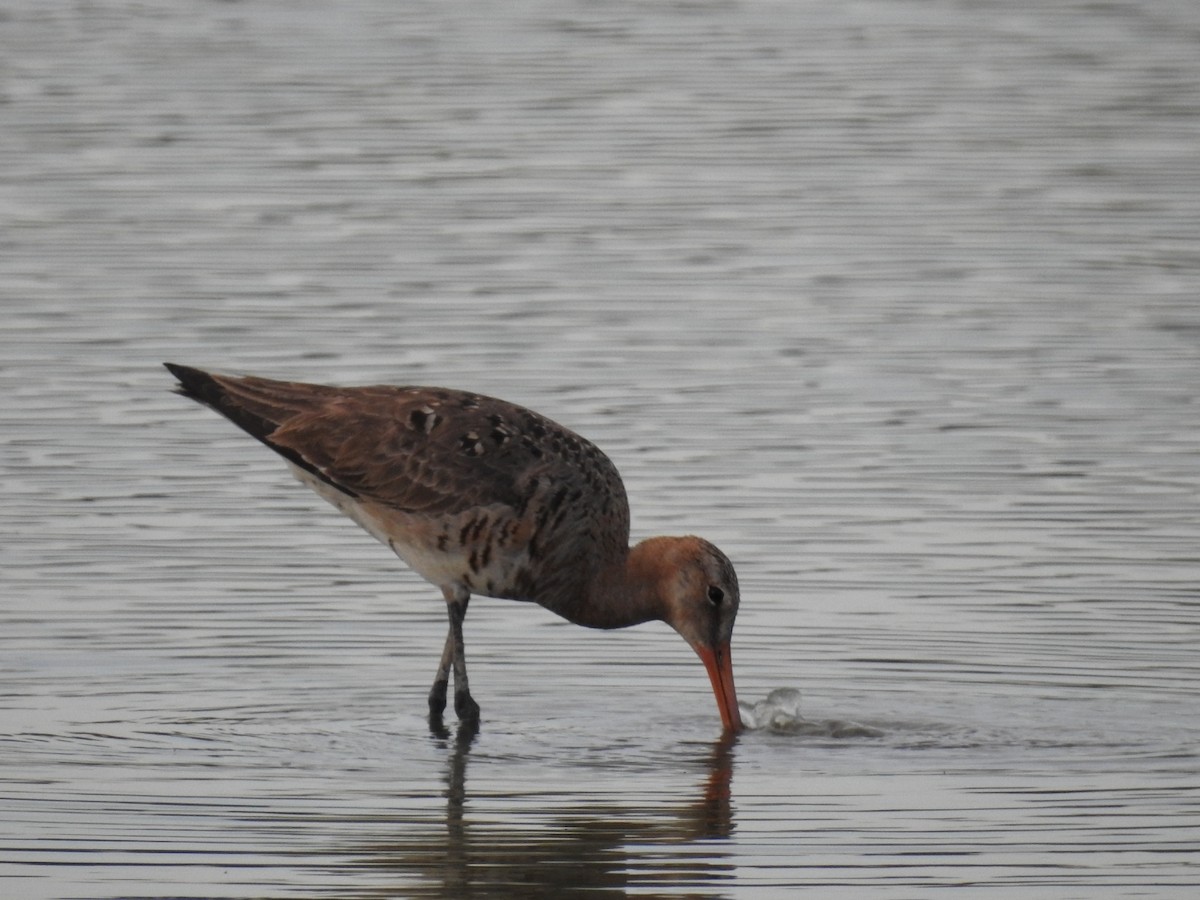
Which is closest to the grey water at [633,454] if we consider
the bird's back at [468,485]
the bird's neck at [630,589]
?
the bird's neck at [630,589]

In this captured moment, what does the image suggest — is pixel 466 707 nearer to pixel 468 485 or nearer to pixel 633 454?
pixel 468 485

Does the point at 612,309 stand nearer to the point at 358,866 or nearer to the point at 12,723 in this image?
the point at 12,723

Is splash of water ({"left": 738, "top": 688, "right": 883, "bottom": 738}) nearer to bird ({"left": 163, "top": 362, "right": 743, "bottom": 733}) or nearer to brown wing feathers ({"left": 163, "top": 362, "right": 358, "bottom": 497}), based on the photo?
bird ({"left": 163, "top": 362, "right": 743, "bottom": 733})

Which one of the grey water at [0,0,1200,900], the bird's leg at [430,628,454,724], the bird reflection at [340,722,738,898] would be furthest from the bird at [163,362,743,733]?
the bird reflection at [340,722,738,898]

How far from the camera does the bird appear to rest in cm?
975

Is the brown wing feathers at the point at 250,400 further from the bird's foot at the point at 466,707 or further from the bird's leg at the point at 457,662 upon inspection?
the bird's foot at the point at 466,707

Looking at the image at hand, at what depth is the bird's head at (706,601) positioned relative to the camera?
965 cm

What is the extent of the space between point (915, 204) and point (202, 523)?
8625 mm

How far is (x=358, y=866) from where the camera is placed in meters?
7.77

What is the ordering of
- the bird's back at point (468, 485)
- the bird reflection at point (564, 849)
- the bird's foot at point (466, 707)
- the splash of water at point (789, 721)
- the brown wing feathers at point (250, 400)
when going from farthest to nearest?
the brown wing feathers at point (250, 400) < the bird's back at point (468, 485) < the bird's foot at point (466, 707) < the splash of water at point (789, 721) < the bird reflection at point (564, 849)

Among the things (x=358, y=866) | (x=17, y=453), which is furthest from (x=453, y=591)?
(x=17, y=453)

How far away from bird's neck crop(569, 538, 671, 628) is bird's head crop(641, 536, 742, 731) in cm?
2

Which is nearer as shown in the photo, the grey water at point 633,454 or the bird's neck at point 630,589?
the grey water at point 633,454

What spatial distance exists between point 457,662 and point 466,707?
0.68 ft
